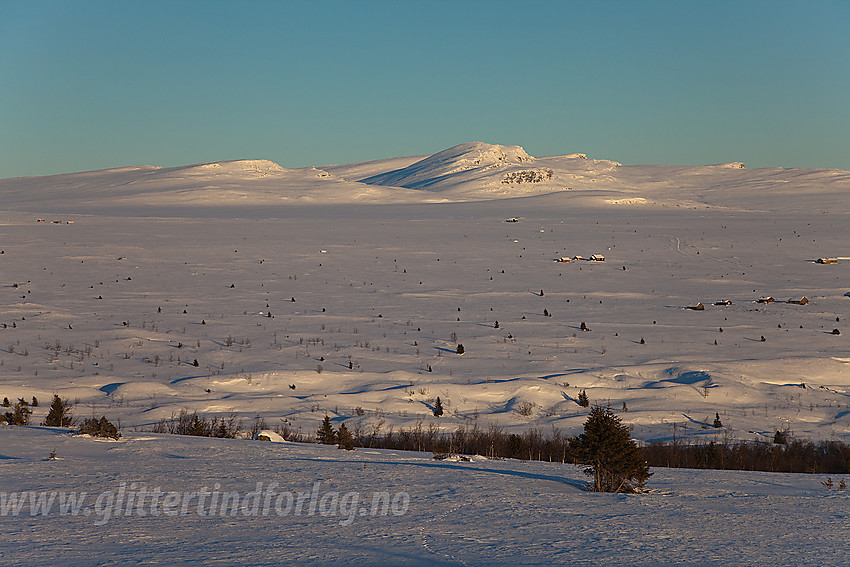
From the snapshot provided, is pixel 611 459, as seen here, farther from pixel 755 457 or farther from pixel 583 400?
pixel 583 400

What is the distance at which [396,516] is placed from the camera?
5.28 metres

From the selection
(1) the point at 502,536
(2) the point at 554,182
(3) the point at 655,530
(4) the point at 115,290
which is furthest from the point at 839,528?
(2) the point at 554,182

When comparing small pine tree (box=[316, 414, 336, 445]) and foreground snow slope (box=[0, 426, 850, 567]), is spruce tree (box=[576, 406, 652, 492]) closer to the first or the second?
foreground snow slope (box=[0, 426, 850, 567])

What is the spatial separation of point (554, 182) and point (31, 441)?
540 feet

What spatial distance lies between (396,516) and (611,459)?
2086mm

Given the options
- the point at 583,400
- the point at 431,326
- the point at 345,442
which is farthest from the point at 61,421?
the point at 431,326

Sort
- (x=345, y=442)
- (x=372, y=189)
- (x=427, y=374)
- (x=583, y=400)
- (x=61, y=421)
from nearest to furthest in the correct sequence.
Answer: (x=345, y=442), (x=61, y=421), (x=583, y=400), (x=427, y=374), (x=372, y=189)

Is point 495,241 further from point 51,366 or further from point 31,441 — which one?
point 31,441

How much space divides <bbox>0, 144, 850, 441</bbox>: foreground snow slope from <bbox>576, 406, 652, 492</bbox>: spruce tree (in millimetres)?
5159

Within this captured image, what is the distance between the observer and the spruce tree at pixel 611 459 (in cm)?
635

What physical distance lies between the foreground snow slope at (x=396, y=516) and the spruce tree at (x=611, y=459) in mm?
225

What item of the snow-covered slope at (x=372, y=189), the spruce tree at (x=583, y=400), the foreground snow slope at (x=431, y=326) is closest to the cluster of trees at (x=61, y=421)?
the foreground snow slope at (x=431, y=326)

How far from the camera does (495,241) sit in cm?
5041

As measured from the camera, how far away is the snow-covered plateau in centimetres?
486
